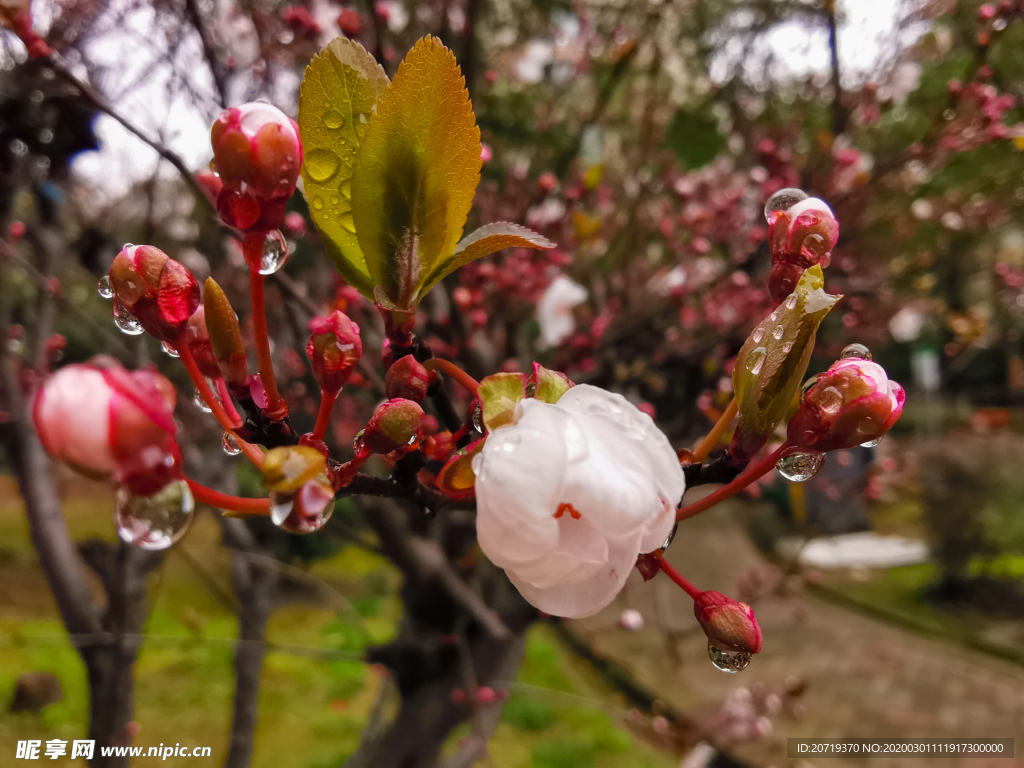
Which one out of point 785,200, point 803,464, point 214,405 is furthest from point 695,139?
point 214,405

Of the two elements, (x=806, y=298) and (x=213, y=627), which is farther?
(x=213, y=627)

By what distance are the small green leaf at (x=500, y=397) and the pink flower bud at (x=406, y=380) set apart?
0.03 m

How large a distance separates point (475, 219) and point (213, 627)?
152 centimetres

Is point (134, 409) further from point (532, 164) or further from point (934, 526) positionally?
point (934, 526)

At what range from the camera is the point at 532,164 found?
154cm

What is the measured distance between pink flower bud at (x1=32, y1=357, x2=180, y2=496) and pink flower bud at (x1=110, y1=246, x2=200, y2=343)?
0.08 meters

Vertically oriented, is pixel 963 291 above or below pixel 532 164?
below

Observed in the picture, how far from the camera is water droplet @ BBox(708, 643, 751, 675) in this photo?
0.26m

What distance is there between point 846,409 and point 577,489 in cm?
12

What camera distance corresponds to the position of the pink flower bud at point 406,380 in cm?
27

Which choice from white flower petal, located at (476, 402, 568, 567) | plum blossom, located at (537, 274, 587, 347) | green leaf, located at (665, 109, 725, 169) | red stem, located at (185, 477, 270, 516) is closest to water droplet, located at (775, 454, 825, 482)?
white flower petal, located at (476, 402, 568, 567)

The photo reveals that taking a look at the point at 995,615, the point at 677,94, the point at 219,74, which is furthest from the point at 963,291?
the point at 219,74

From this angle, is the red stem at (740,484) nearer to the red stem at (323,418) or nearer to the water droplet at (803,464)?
the water droplet at (803,464)

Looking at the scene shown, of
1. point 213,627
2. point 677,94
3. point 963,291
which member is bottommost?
point 213,627
